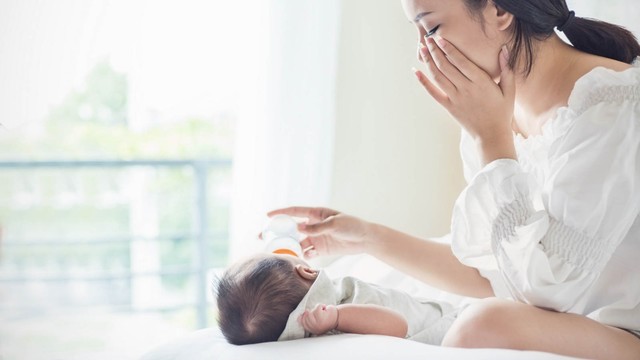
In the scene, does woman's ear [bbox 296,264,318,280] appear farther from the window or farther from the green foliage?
the green foliage

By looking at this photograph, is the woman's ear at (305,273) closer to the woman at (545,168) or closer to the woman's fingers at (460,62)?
the woman at (545,168)

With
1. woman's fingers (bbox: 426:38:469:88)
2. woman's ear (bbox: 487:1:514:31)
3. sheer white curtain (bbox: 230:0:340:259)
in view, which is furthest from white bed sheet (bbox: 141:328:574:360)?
sheer white curtain (bbox: 230:0:340:259)

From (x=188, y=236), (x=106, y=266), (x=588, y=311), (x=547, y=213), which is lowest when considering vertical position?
(x=106, y=266)

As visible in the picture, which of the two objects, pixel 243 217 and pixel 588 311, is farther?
pixel 243 217

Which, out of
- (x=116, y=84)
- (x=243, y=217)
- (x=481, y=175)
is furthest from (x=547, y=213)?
(x=116, y=84)

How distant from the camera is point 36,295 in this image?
169 inches

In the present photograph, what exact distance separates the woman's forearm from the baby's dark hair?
31cm

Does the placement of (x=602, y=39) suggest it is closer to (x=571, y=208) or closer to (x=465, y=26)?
(x=465, y=26)

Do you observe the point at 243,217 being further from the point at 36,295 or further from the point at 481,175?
the point at 36,295

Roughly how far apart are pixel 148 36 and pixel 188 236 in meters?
0.72

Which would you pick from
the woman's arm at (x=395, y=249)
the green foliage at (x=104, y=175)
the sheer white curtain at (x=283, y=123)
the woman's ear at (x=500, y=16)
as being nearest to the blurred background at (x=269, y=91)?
the sheer white curtain at (x=283, y=123)

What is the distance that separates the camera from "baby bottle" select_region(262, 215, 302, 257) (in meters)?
1.55

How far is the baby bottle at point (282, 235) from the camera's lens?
1550mm

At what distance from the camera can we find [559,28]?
4.43 ft
